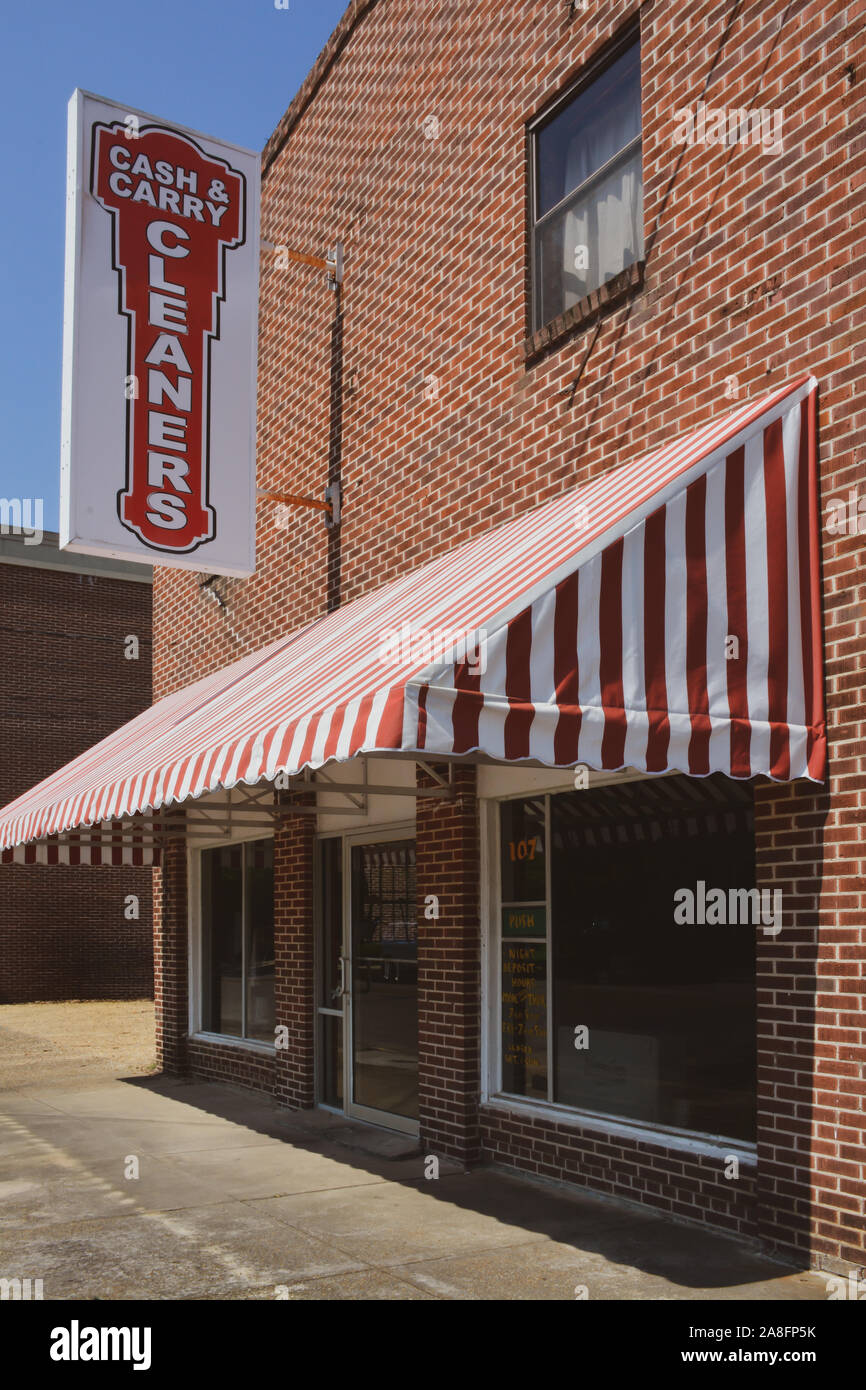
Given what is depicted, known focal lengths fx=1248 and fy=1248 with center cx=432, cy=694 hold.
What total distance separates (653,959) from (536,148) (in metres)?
5.33

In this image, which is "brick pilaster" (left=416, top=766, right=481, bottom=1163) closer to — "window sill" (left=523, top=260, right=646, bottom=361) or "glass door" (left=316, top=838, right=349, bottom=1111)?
"glass door" (left=316, top=838, right=349, bottom=1111)

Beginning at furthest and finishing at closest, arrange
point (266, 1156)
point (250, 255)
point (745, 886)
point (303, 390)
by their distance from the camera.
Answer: point (303, 390)
point (250, 255)
point (266, 1156)
point (745, 886)

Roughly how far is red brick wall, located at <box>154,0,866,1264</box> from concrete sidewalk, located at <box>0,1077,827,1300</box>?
416mm

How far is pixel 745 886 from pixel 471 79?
20.2 feet

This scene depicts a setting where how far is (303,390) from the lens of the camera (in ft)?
37.9

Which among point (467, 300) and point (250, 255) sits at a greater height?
point (250, 255)

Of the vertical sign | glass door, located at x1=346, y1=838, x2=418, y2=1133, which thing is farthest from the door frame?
the vertical sign

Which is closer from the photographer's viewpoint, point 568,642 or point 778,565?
point 568,642

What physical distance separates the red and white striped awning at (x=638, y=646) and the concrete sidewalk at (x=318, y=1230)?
7.61ft

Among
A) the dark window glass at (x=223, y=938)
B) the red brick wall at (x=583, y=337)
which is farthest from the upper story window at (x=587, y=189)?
the dark window glass at (x=223, y=938)

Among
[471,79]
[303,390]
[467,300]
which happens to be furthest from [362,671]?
[303,390]

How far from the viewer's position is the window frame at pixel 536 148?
24.5 ft
